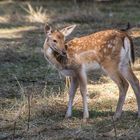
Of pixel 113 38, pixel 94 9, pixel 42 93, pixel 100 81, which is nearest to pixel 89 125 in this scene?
pixel 113 38

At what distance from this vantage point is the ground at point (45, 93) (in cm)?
864

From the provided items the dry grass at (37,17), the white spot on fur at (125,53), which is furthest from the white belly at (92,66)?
the dry grass at (37,17)

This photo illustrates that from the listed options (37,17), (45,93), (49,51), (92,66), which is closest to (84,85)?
(92,66)

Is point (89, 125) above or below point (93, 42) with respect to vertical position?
below

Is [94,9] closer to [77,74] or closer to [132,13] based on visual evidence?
[132,13]

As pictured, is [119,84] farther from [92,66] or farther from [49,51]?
[49,51]

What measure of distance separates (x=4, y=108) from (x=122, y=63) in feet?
6.76

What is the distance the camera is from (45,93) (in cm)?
1101

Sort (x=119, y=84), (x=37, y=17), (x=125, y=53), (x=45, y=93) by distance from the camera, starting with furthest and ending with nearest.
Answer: (x=37, y=17), (x=45, y=93), (x=125, y=53), (x=119, y=84)

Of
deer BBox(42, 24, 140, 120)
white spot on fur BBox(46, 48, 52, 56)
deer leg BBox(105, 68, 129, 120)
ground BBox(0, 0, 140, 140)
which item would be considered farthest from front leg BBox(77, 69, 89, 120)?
white spot on fur BBox(46, 48, 52, 56)

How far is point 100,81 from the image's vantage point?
40.2 feet

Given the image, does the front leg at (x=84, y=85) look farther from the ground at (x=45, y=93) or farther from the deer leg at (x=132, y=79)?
the deer leg at (x=132, y=79)

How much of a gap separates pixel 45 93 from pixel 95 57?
5.97 ft

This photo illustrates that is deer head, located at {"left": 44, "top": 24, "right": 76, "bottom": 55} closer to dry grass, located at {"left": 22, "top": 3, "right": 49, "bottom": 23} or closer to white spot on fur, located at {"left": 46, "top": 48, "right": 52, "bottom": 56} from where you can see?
white spot on fur, located at {"left": 46, "top": 48, "right": 52, "bottom": 56}
